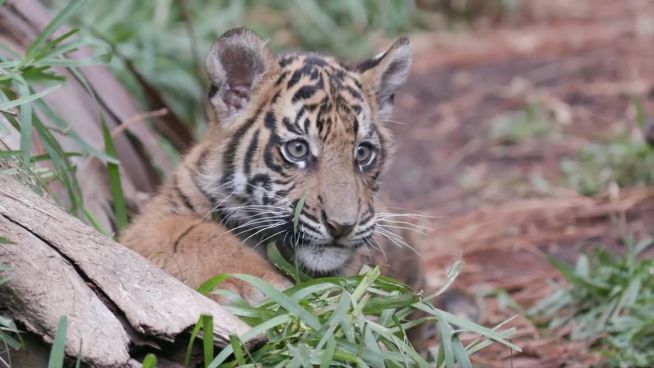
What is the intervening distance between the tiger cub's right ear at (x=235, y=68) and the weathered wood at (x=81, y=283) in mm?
1138

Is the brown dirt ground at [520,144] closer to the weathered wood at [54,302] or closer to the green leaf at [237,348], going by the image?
the green leaf at [237,348]

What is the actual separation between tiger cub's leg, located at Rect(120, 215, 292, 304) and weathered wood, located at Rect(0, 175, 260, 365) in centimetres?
35

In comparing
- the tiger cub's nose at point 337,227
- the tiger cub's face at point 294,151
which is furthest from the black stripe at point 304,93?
the tiger cub's nose at point 337,227

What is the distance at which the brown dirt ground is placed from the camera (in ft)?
19.8

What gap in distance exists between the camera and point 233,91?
417 cm

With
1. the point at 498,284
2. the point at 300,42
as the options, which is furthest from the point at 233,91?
the point at 300,42

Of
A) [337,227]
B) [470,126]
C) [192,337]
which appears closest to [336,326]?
[192,337]

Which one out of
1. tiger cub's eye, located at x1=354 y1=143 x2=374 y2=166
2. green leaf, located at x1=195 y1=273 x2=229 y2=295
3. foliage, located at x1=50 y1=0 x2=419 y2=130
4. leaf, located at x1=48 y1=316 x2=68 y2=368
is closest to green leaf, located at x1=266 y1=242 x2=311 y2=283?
green leaf, located at x1=195 y1=273 x2=229 y2=295

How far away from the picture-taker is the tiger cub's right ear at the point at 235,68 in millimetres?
4020

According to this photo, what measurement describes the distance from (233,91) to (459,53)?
655cm

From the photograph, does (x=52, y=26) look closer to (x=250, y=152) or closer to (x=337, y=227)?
(x=250, y=152)

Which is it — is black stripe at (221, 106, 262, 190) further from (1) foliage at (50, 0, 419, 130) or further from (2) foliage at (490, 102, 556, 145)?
(2) foliage at (490, 102, 556, 145)

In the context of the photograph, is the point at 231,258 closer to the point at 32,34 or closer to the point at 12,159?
the point at 12,159

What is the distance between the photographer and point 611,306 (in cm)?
491
